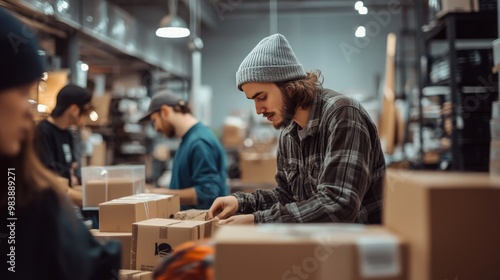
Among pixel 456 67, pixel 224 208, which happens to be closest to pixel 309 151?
pixel 224 208

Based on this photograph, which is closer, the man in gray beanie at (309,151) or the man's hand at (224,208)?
the man in gray beanie at (309,151)

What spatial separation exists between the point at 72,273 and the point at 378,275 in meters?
0.66

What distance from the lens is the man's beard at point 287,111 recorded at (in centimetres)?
222

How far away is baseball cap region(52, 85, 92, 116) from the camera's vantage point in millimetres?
3943

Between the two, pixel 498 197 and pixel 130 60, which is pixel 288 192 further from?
pixel 130 60

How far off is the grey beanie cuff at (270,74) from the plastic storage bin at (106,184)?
128 cm

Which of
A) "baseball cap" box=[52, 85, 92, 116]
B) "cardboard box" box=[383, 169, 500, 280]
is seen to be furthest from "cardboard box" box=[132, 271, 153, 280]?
"baseball cap" box=[52, 85, 92, 116]

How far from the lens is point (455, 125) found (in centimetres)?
460

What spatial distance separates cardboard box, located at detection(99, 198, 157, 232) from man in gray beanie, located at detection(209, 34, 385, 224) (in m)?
0.36

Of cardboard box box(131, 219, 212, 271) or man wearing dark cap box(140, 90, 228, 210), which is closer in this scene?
cardboard box box(131, 219, 212, 271)

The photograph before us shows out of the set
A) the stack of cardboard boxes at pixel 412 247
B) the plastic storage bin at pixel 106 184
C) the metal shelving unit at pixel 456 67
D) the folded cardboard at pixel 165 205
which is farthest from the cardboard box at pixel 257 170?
the stack of cardboard boxes at pixel 412 247

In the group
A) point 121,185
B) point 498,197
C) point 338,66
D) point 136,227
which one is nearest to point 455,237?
point 498,197

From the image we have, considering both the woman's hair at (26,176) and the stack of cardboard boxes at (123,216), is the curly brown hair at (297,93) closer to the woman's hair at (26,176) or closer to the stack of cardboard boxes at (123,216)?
the stack of cardboard boxes at (123,216)

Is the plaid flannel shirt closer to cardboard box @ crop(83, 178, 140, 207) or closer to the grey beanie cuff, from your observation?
the grey beanie cuff
